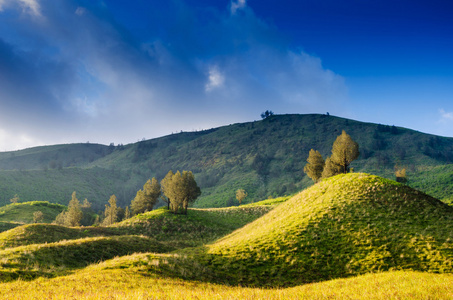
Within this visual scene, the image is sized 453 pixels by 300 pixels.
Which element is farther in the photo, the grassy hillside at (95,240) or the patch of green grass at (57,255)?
the grassy hillside at (95,240)

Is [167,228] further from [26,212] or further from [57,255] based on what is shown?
[26,212]

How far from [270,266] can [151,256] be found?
8.50 metres

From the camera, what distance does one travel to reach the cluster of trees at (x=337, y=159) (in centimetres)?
4919

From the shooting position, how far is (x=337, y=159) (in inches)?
2010

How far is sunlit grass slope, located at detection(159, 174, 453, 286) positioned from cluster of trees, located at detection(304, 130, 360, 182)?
2410 centimetres

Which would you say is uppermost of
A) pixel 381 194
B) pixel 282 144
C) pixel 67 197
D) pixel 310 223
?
pixel 282 144

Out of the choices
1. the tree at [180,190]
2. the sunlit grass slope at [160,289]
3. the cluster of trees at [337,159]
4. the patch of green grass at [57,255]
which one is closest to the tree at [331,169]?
the cluster of trees at [337,159]

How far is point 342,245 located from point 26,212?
92.1m

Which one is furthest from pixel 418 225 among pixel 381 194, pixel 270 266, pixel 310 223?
pixel 270 266

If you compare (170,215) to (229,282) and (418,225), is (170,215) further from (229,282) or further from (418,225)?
(418,225)

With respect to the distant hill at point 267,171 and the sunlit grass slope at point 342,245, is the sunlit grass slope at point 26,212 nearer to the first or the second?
the distant hill at point 267,171

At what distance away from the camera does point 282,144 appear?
188 meters

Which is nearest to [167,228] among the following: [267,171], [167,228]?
[167,228]

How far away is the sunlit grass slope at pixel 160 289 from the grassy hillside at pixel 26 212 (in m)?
74.9
